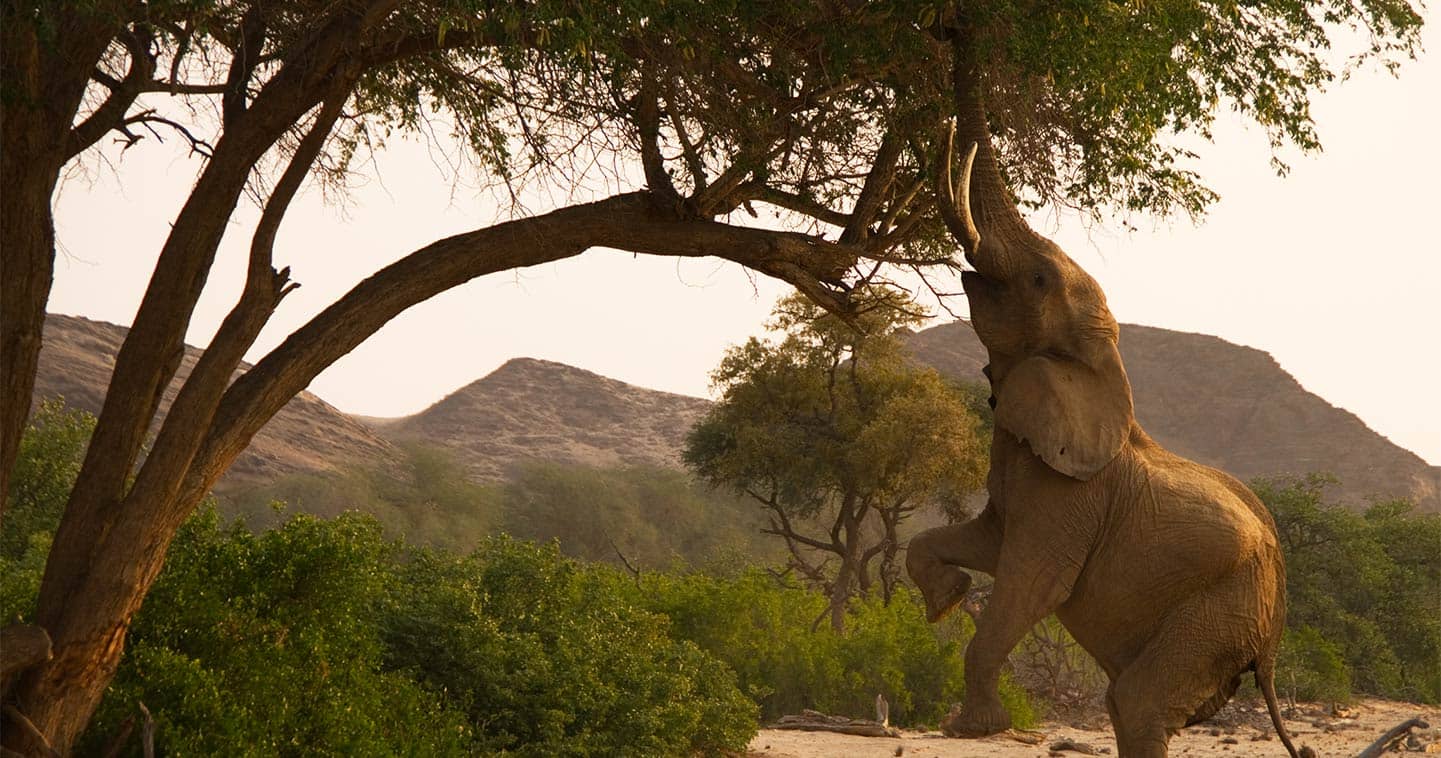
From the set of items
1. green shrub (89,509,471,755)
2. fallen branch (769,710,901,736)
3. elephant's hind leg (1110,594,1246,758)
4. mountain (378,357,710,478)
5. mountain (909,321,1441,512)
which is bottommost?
fallen branch (769,710,901,736)

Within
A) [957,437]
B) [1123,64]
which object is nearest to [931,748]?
[1123,64]

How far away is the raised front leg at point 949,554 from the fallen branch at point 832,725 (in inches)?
251

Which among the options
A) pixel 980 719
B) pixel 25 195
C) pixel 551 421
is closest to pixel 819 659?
pixel 980 719

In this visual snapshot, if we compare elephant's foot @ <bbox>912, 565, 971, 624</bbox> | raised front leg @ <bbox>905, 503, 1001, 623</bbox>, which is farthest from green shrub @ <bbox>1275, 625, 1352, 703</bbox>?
elephant's foot @ <bbox>912, 565, 971, 624</bbox>

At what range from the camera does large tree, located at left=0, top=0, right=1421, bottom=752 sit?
6.56 metres

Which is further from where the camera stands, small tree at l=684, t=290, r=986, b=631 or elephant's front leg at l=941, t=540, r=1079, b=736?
small tree at l=684, t=290, r=986, b=631

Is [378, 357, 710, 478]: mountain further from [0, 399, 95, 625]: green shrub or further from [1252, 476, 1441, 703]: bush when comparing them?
[0, 399, 95, 625]: green shrub

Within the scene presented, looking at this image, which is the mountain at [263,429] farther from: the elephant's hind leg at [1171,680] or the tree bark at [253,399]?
the elephant's hind leg at [1171,680]

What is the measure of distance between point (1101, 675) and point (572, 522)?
21024 mm

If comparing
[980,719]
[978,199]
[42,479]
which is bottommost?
[980,719]

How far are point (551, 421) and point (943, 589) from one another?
191 ft

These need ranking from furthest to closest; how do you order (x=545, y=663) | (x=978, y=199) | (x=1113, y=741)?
(x=1113, y=741) < (x=545, y=663) < (x=978, y=199)

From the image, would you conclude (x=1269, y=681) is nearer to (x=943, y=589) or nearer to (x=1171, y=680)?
(x=1171, y=680)

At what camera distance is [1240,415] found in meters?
66.3
